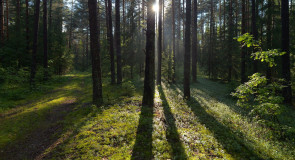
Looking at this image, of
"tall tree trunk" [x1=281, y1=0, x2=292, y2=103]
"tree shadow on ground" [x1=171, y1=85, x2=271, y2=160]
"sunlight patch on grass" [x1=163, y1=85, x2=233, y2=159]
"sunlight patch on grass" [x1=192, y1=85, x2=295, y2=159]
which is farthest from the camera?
"tall tree trunk" [x1=281, y1=0, x2=292, y2=103]

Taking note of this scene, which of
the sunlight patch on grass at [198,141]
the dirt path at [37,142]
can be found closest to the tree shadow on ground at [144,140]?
the sunlight patch on grass at [198,141]

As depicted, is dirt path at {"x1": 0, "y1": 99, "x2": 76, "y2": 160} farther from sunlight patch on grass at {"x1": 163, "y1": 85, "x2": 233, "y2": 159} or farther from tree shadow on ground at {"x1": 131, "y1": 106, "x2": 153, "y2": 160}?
sunlight patch on grass at {"x1": 163, "y1": 85, "x2": 233, "y2": 159}

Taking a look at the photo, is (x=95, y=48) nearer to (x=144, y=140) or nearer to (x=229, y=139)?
(x=144, y=140)

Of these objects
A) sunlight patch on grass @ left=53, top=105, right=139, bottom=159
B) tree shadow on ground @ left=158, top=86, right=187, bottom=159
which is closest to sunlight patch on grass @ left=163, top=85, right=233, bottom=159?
tree shadow on ground @ left=158, top=86, right=187, bottom=159

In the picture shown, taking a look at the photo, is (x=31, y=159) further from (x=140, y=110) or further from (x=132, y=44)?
(x=132, y=44)

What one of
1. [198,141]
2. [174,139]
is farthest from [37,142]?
[198,141]

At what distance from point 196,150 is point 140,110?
157 inches

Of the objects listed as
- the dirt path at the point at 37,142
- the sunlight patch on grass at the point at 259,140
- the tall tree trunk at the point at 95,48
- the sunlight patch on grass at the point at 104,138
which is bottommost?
the sunlight patch on grass at the point at 259,140

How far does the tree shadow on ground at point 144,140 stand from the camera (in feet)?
14.9

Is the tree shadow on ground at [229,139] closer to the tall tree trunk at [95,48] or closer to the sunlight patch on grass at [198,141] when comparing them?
the sunlight patch on grass at [198,141]

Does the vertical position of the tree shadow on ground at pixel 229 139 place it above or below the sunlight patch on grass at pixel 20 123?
below

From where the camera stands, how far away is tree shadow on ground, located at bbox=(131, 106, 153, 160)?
4.54 meters

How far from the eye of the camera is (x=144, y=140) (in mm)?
5340

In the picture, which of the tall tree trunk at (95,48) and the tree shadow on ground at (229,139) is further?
the tall tree trunk at (95,48)
